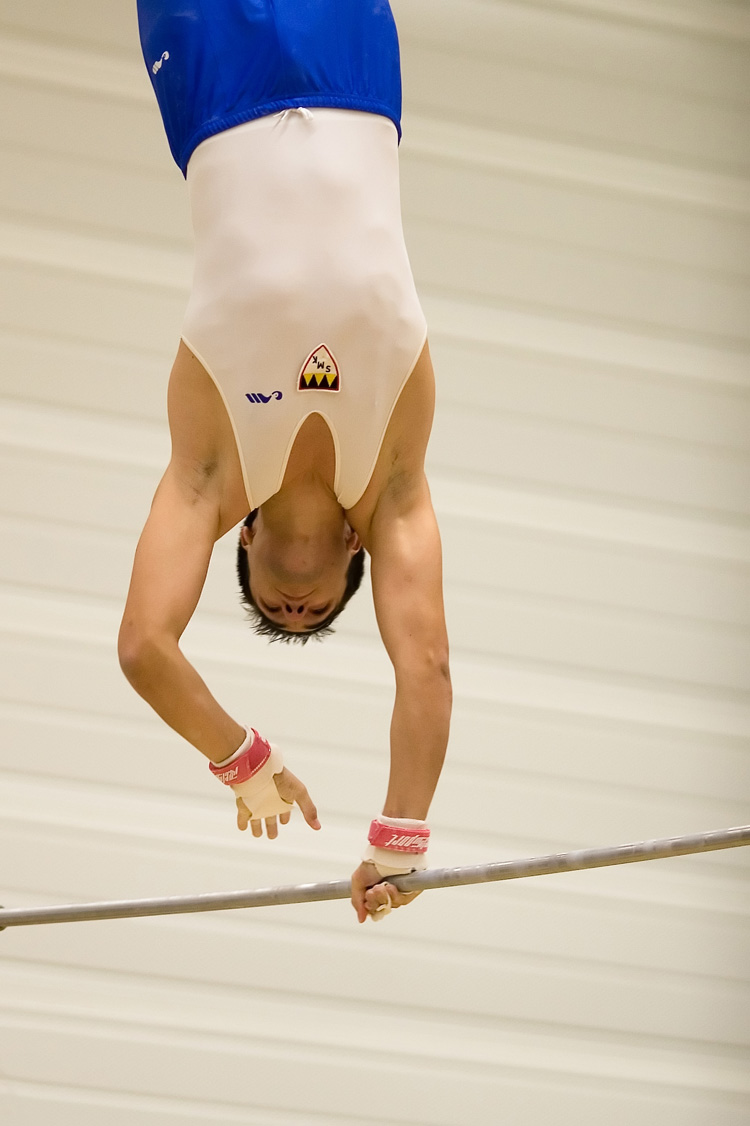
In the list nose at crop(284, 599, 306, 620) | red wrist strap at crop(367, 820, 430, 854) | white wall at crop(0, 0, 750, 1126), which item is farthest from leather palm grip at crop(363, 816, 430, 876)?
white wall at crop(0, 0, 750, 1126)

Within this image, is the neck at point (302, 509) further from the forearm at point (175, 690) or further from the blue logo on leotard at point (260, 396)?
the forearm at point (175, 690)

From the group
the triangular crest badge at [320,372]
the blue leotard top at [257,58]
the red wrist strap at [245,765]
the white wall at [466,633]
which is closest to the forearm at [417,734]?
the red wrist strap at [245,765]

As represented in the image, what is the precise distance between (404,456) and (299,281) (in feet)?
1.20

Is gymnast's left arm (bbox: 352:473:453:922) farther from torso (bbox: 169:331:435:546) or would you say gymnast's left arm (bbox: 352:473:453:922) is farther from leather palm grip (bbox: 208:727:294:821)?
leather palm grip (bbox: 208:727:294:821)

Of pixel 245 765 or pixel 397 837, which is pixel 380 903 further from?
pixel 245 765

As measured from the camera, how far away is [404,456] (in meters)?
2.23

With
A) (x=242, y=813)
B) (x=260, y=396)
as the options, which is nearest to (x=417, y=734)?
(x=242, y=813)

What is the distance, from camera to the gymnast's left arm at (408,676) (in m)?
2.12

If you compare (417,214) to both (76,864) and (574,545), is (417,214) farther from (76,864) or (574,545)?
(76,864)

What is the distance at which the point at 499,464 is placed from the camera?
4.21 metres

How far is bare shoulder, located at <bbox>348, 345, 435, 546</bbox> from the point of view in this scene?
2191 mm

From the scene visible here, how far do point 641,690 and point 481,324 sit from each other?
1.34 metres

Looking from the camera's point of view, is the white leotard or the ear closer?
the white leotard

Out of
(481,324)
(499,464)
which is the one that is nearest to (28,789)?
(499,464)
